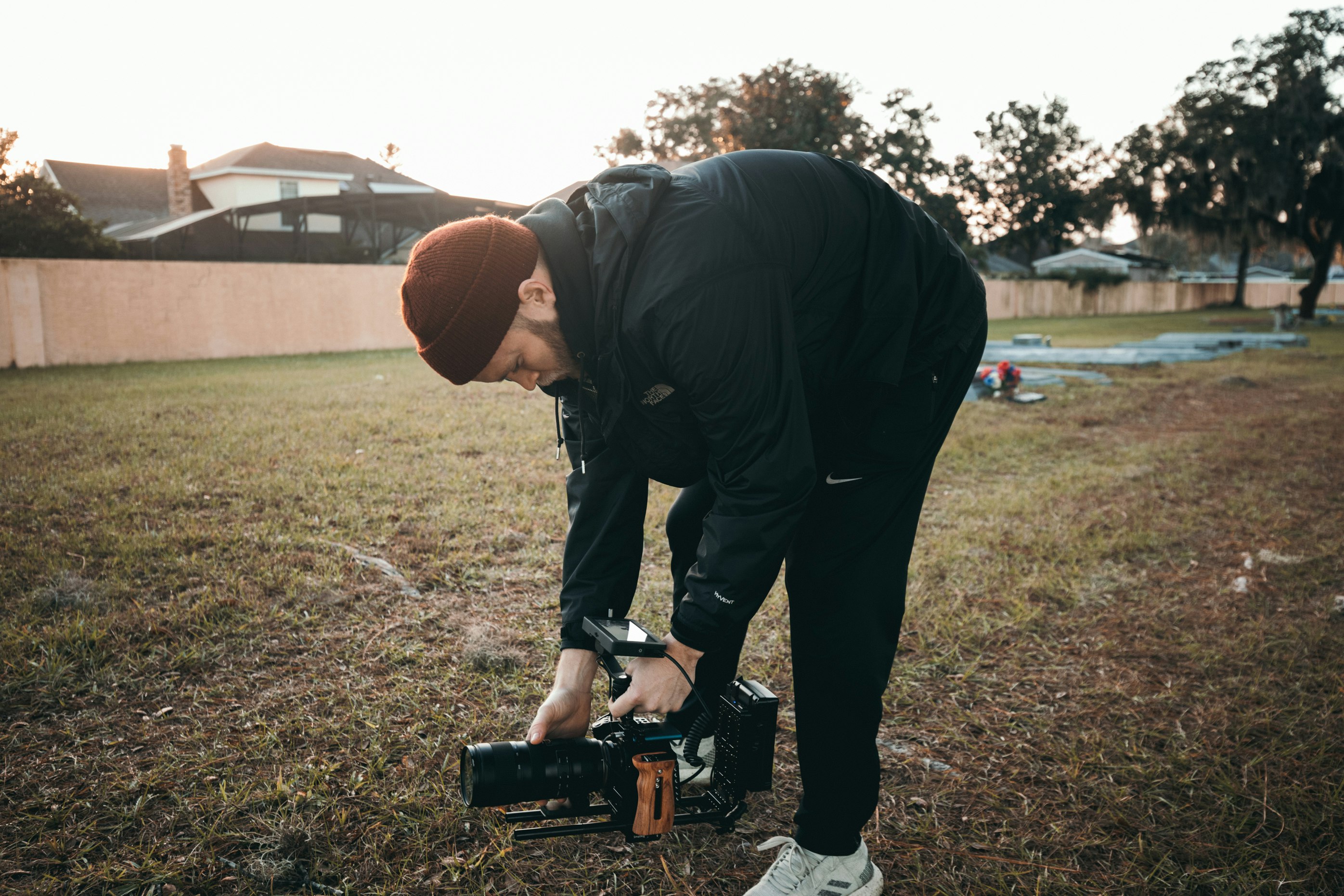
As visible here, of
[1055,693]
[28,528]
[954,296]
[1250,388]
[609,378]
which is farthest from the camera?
[1250,388]

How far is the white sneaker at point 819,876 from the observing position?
1637 millimetres

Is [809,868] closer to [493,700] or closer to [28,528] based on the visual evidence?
[493,700]

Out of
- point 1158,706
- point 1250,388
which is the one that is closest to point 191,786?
point 1158,706

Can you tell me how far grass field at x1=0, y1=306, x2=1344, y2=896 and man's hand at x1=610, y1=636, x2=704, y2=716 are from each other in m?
0.58

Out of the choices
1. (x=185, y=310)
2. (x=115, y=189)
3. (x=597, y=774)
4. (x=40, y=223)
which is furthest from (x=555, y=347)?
(x=115, y=189)

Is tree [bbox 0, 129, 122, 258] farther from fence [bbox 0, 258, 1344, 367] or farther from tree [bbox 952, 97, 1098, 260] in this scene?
tree [bbox 952, 97, 1098, 260]

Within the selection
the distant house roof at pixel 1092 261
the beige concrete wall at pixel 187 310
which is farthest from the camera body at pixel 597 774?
the distant house roof at pixel 1092 261

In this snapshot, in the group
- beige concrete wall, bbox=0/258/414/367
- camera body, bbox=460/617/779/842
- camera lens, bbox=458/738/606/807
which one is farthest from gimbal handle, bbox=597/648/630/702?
beige concrete wall, bbox=0/258/414/367

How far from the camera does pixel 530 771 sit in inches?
59.4

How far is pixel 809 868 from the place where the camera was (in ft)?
5.43

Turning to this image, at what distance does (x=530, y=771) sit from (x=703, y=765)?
0.63m

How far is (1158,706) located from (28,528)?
4.57 m

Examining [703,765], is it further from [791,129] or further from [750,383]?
[791,129]

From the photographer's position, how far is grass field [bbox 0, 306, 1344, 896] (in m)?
1.79
